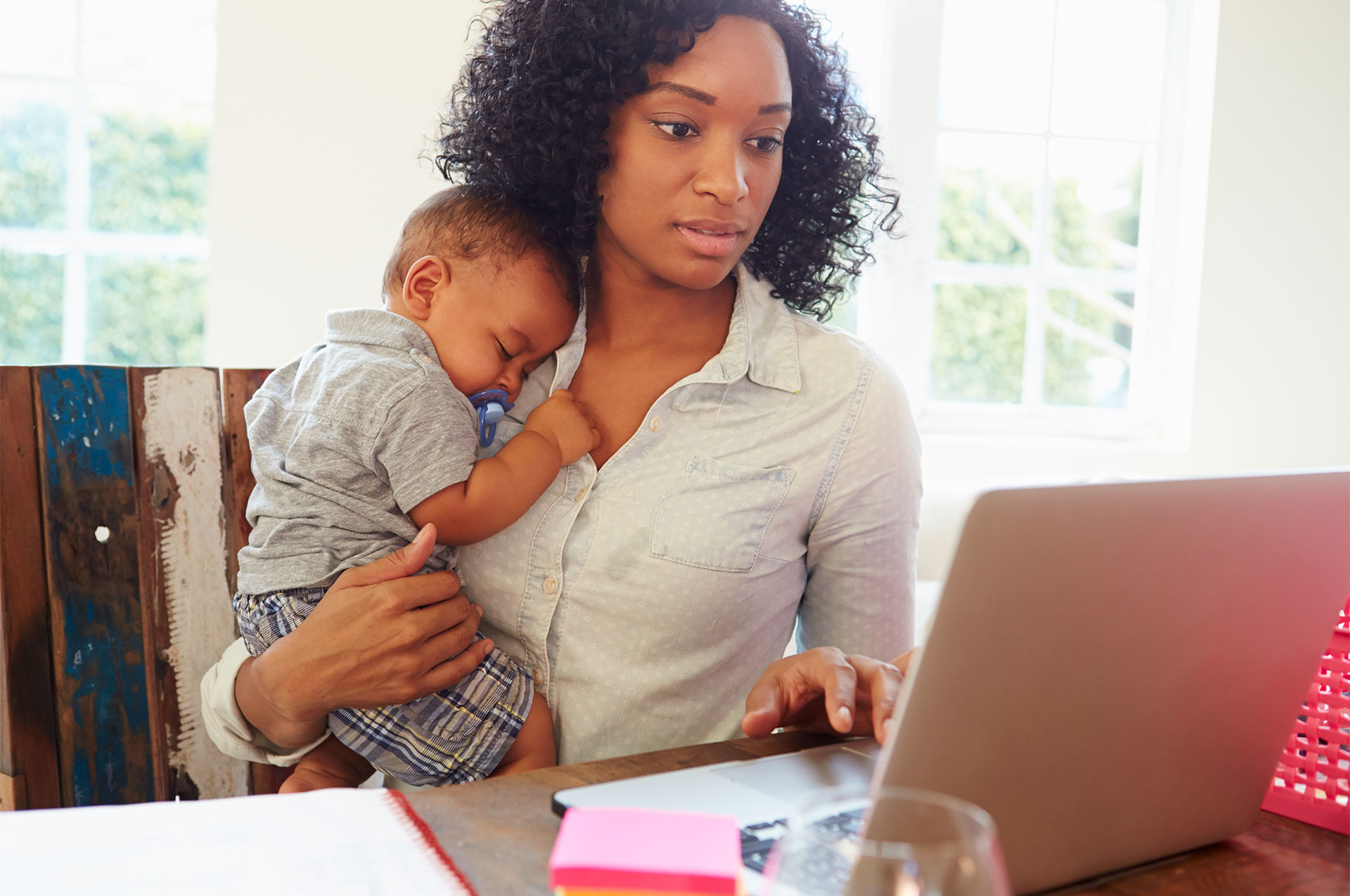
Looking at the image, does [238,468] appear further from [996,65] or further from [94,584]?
[996,65]

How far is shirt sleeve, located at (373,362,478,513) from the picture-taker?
1229 mm

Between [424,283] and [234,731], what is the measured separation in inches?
24.2

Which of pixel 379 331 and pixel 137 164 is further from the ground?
pixel 137 164

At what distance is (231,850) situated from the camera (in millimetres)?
703

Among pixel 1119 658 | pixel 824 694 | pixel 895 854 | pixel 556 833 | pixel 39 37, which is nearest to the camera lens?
pixel 895 854

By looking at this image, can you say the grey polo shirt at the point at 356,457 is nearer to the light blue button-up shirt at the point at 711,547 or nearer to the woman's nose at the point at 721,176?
the light blue button-up shirt at the point at 711,547

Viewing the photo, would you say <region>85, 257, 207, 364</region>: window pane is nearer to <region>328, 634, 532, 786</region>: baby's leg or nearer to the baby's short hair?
the baby's short hair

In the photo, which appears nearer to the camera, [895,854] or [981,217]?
[895,854]

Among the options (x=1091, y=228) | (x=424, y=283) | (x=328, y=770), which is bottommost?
(x=328, y=770)

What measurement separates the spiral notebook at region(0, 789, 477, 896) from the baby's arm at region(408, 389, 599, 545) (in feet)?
1.56

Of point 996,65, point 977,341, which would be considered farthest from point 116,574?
point 996,65

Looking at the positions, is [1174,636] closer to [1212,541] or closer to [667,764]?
[1212,541]

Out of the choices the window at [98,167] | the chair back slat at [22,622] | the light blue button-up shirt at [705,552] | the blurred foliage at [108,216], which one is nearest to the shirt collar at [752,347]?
the light blue button-up shirt at [705,552]

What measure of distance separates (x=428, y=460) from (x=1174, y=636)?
841 millimetres
